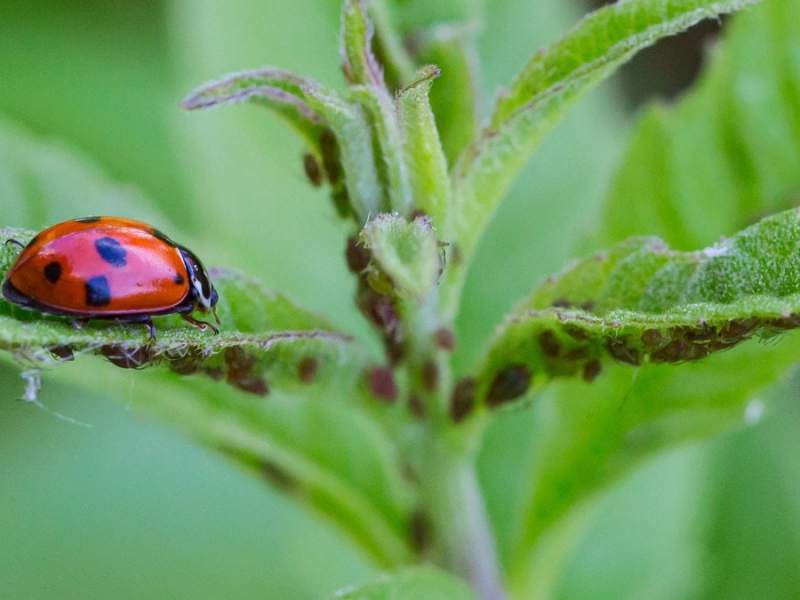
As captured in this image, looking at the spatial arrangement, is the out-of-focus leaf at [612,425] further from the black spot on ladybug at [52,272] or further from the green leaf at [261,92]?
the black spot on ladybug at [52,272]

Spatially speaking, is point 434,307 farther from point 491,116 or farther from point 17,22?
point 17,22

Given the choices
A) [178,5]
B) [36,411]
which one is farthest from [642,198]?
[36,411]

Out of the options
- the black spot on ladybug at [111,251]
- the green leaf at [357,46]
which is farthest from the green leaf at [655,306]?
the black spot on ladybug at [111,251]

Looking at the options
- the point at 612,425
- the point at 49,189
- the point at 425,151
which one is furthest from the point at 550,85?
the point at 49,189

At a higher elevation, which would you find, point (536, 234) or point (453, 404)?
point (536, 234)

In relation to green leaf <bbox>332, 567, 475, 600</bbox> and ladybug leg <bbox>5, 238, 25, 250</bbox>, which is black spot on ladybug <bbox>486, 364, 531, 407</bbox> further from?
ladybug leg <bbox>5, 238, 25, 250</bbox>

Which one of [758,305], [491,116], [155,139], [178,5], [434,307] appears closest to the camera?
[758,305]
